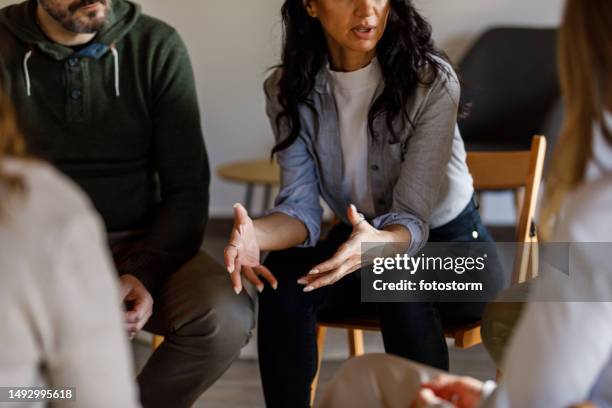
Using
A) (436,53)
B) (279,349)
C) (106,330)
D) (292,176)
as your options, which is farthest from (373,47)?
(106,330)

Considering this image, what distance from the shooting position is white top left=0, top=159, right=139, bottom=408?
2.86ft

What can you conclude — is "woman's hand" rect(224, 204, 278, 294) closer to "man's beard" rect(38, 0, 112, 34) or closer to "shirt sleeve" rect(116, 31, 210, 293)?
"shirt sleeve" rect(116, 31, 210, 293)

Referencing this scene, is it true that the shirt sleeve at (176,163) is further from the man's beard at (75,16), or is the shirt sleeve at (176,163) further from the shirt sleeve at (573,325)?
the shirt sleeve at (573,325)

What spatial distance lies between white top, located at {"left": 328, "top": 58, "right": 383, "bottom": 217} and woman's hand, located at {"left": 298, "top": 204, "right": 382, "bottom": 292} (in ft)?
0.68

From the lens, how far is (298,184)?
78.9 inches

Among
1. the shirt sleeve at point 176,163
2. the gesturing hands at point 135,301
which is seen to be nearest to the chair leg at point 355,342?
the shirt sleeve at point 176,163

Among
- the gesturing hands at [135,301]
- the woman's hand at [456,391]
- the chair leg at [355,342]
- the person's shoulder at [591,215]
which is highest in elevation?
the person's shoulder at [591,215]

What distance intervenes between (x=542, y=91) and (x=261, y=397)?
2.24 meters

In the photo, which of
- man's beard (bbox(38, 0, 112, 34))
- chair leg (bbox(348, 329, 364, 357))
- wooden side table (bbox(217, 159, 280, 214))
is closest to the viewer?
man's beard (bbox(38, 0, 112, 34))

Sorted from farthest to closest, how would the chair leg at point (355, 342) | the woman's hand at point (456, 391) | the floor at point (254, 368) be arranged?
1. the floor at point (254, 368)
2. the chair leg at point (355, 342)
3. the woman's hand at point (456, 391)

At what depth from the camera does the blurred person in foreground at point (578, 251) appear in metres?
0.95

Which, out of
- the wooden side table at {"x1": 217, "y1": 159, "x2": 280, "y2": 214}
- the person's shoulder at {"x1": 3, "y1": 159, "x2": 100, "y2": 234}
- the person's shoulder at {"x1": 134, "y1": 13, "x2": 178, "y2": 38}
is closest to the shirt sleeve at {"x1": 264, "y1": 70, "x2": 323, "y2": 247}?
the person's shoulder at {"x1": 134, "y1": 13, "x2": 178, "y2": 38}

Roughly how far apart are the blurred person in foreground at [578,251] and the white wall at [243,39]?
335cm

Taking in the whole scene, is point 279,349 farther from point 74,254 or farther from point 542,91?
point 542,91
